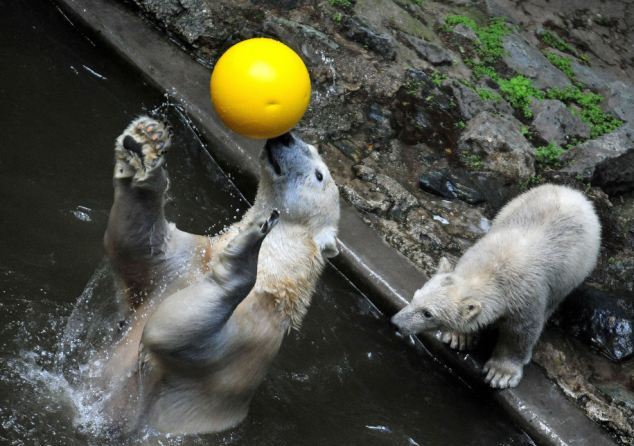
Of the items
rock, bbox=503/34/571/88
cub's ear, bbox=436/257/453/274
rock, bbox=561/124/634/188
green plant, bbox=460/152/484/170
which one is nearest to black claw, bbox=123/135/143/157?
cub's ear, bbox=436/257/453/274

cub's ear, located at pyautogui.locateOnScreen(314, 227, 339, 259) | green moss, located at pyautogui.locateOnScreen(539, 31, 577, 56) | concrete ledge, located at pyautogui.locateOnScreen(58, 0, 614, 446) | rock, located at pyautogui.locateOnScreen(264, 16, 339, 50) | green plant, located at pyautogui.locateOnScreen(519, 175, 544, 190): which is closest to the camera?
cub's ear, located at pyautogui.locateOnScreen(314, 227, 339, 259)

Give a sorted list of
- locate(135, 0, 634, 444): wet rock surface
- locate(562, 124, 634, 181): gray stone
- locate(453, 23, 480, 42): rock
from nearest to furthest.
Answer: locate(135, 0, 634, 444): wet rock surface
locate(562, 124, 634, 181): gray stone
locate(453, 23, 480, 42): rock

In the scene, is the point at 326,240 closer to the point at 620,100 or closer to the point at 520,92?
the point at 520,92

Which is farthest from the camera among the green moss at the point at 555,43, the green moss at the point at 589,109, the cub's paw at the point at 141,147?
the green moss at the point at 555,43

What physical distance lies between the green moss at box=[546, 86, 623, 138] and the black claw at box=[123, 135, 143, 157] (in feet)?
15.9

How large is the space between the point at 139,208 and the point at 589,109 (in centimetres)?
511

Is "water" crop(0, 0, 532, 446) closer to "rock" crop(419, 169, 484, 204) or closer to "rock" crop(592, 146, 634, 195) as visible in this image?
"rock" crop(419, 169, 484, 204)

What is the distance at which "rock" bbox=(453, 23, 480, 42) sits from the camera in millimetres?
7875

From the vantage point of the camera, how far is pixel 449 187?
20.8 ft

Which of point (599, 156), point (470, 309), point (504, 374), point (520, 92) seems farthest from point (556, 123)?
point (504, 374)

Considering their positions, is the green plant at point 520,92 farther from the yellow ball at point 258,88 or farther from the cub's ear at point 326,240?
the yellow ball at point 258,88

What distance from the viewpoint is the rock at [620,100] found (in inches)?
298

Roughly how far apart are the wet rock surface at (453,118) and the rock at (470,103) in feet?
0.04

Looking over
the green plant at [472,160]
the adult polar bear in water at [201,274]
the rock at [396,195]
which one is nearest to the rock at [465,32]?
the green plant at [472,160]
